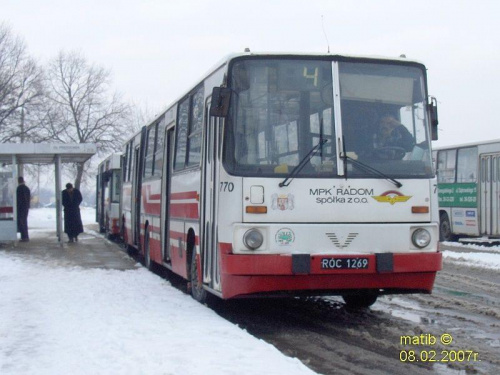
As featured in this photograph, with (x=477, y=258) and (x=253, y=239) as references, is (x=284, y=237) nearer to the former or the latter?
(x=253, y=239)

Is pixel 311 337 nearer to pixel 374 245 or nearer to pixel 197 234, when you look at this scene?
pixel 374 245

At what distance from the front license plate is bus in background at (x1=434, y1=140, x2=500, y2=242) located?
57.5 feet

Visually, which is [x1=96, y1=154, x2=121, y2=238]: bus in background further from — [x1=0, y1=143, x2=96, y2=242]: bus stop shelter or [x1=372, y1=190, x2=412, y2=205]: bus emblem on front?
[x1=372, y1=190, x2=412, y2=205]: bus emblem on front

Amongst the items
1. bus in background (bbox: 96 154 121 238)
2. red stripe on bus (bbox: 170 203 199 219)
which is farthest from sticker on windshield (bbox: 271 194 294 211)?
bus in background (bbox: 96 154 121 238)

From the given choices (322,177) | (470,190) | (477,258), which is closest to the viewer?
(322,177)

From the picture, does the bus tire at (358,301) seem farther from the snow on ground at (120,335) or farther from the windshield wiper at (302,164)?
the windshield wiper at (302,164)

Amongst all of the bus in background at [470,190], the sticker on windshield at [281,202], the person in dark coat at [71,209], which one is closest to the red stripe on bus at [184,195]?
the sticker on windshield at [281,202]

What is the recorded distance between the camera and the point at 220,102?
9305mm

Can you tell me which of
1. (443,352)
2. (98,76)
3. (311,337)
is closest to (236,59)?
(311,337)

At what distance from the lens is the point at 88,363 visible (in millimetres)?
7145

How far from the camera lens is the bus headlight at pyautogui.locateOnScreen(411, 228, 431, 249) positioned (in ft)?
30.8

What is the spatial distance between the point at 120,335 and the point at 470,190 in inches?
807

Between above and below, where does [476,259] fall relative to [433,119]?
below

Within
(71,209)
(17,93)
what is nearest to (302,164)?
(71,209)
